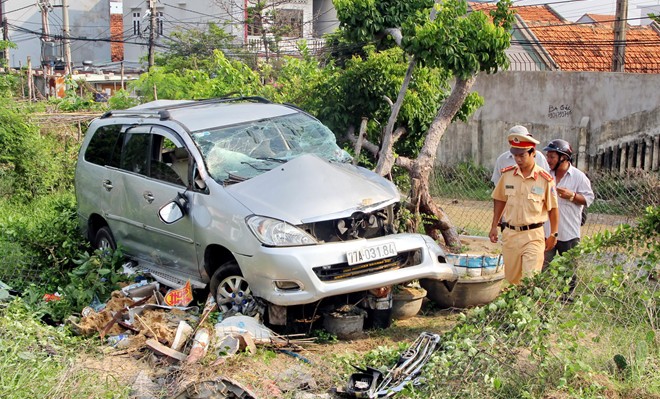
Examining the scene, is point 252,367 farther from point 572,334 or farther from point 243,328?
point 572,334

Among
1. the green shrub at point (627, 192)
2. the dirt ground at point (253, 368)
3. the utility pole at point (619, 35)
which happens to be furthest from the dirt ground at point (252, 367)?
the utility pole at point (619, 35)

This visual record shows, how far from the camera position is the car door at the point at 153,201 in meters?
7.24

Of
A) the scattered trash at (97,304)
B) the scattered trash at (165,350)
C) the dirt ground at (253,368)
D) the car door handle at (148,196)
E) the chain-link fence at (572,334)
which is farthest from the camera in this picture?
the car door handle at (148,196)

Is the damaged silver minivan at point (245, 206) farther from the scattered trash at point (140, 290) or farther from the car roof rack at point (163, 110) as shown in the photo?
the scattered trash at point (140, 290)

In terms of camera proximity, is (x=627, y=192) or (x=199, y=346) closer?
(x=199, y=346)

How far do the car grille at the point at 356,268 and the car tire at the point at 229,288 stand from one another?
2.56 ft

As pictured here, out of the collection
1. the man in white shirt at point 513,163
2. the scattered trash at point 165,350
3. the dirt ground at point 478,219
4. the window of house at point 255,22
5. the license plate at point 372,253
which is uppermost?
the window of house at point 255,22

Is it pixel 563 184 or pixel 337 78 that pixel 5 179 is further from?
pixel 563 184

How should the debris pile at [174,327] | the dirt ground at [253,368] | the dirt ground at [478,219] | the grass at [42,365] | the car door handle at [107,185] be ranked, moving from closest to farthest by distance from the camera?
1. the grass at [42,365]
2. the dirt ground at [253,368]
3. the debris pile at [174,327]
4. the car door handle at [107,185]
5. the dirt ground at [478,219]

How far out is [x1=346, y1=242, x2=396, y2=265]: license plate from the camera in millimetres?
6254

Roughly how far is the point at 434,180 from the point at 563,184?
5.58 meters

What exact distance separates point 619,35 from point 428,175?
13341mm

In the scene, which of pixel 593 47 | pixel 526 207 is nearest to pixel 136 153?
pixel 526 207

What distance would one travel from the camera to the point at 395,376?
5.18 meters
